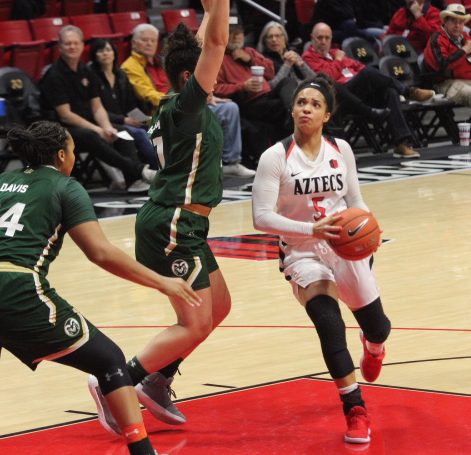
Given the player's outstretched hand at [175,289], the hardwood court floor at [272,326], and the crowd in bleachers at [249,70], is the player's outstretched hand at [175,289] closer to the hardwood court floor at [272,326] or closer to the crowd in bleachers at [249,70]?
the hardwood court floor at [272,326]

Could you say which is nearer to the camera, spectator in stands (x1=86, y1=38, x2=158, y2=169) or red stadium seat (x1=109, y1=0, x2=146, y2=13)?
spectator in stands (x1=86, y1=38, x2=158, y2=169)

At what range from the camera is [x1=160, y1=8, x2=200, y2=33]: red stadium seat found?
14.8m

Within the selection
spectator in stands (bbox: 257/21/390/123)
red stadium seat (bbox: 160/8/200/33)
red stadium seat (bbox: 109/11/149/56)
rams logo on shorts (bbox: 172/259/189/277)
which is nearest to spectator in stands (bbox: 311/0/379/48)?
spectator in stands (bbox: 257/21/390/123)

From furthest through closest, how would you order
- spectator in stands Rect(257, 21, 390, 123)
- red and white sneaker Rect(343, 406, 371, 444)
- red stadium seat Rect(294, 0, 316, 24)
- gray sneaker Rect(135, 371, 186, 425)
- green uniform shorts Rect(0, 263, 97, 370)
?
red stadium seat Rect(294, 0, 316, 24), spectator in stands Rect(257, 21, 390, 123), gray sneaker Rect(135, 371, 186, 425), red and white sneaker Rect(343, 406, 371, 444), green uniform shorts Rect(0, 263, 97, 370)

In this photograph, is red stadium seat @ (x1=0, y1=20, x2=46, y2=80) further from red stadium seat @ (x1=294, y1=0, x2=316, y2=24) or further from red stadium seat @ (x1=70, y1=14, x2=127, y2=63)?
red stadium seat @ (x1=294, y1=0, x2=316, y2=24)

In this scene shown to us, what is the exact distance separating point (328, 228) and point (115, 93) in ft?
25.8

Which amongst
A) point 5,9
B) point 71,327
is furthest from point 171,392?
point 5,9

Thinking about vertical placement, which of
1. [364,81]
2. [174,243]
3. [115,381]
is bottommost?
[364,81]

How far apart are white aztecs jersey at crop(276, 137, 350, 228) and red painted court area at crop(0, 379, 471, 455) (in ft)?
2.85

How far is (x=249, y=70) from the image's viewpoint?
13805 millimetres

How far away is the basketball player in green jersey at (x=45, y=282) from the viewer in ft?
14.5

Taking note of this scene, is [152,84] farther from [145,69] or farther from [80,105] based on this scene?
[80,105]

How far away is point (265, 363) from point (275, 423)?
3.39ft

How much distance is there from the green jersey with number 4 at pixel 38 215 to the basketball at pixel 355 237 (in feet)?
3.65
